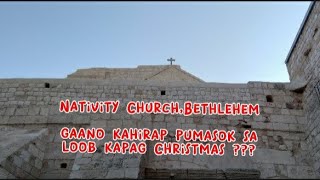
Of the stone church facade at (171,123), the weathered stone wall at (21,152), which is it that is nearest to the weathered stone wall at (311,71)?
the stone church facade at (171,123)

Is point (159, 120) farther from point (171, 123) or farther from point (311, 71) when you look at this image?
point (311, 71)

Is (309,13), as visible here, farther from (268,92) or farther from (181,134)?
(181,134)

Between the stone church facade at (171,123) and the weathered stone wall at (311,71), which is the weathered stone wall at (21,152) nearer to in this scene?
the stone church facade at (171,123)

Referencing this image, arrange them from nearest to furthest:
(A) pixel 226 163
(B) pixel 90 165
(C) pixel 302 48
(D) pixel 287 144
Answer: (B) pixel 90 165 → (A) pixel 226 163 → (D) pixel 287 144 → (C) pixel 302 48

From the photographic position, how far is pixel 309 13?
7.89 m

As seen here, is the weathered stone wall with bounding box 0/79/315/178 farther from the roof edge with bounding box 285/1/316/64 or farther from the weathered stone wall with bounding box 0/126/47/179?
the roof edge with bounding box 285/1/316/64

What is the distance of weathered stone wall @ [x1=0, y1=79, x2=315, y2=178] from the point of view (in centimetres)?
703

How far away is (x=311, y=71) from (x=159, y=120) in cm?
365

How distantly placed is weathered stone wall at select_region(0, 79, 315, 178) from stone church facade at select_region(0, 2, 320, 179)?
0.07ft

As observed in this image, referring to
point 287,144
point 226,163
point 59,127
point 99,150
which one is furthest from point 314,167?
point 59,127

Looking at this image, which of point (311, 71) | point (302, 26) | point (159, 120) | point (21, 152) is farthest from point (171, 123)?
point (302, 26)

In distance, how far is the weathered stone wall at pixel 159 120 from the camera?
23.1 feet

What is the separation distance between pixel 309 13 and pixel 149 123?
449cm

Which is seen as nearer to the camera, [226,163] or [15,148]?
[15,148]
